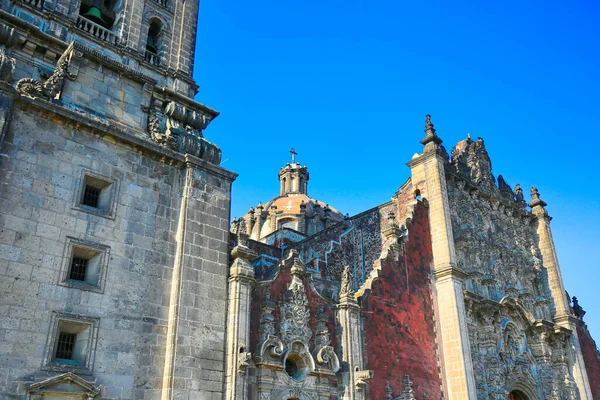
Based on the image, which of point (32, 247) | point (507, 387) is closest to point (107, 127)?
point (32, 247)

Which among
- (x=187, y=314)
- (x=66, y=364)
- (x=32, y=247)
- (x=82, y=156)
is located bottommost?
(x=66, y=364)

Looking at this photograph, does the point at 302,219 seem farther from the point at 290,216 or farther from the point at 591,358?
the point at 591,358

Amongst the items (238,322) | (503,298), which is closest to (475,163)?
(503,298)

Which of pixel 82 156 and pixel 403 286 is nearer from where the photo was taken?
pixel 82 156

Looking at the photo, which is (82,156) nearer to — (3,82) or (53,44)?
(3,82)

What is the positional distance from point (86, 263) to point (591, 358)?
26188 mm

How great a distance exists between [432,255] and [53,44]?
51.9 feet

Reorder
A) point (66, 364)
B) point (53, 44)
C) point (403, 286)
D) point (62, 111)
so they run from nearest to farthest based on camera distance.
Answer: point (66, 364) < point (62, 111) < point (53, 44) < point (403, 286)

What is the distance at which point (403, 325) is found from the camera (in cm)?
2066

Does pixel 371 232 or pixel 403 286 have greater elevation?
pixel 371 232

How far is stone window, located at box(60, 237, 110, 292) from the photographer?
44.1 ft

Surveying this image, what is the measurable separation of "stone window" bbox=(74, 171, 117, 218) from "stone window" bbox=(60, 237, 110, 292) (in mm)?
974

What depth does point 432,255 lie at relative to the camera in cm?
2342

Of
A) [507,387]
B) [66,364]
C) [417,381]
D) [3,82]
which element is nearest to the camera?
[66,364]
